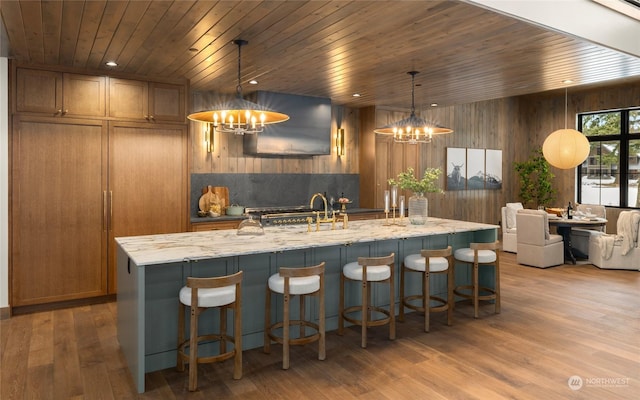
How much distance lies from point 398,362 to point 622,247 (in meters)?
5.18

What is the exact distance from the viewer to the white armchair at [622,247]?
6715mm

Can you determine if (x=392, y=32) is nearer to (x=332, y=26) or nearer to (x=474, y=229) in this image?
(x=332, y=26)

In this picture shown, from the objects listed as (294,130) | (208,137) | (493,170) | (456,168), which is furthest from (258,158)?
(493,170)

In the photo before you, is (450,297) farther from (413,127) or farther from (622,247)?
(622,247)

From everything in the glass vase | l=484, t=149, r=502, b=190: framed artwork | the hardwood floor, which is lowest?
the hardwood floor

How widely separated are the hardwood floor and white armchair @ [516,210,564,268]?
207 centimetres

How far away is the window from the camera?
9.21 metres

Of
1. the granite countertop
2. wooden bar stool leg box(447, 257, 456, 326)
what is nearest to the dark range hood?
the granite countertop

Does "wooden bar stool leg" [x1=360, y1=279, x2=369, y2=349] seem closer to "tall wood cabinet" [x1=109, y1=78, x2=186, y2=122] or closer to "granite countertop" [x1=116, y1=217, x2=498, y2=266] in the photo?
"granite countertop" [x1=116, y1=217, x2=498, y2=266]

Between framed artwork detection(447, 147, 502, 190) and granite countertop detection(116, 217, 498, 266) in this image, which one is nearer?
granite countertop detection(116, 217, 498, 266)

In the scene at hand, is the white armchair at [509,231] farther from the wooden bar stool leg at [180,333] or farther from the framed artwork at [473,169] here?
the wooden bar stool leg at [180,333]

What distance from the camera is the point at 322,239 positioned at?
3.82 meters

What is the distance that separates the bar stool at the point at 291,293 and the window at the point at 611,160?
859 centimetres

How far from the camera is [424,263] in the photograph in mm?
4184
